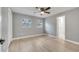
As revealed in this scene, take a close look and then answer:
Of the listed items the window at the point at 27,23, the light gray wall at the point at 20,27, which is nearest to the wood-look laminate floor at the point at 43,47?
the light gray wall at the point at 20,27

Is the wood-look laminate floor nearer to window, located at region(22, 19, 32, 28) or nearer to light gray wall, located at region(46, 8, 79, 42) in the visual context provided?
light gray wall, located at region(46, 8, 79, 42)

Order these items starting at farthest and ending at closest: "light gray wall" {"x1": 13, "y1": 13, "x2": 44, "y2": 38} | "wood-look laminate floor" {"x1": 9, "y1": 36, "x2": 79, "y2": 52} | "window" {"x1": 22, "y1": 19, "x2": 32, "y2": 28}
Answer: "window" {"x1": 22, "y1": 19, "x2": 32, "y2": 28}, "light gray wall" {"x1": 13, "y1": 13, "x2": 44, "y2": 38}, "wood-look laminate floor" {"x1": 9, "y1": 36, "x2": 79, "y2": 52}

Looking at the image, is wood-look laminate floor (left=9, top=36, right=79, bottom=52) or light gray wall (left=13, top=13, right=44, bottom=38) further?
light gray wall (left=13, top=13, right=44, bottom=38)

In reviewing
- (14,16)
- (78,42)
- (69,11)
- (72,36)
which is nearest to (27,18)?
(14,16)

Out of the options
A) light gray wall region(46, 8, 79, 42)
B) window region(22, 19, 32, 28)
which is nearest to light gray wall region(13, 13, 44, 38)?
window region(22, 19, 32, 28)

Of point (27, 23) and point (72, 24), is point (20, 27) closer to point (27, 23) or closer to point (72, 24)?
point (27, 23)

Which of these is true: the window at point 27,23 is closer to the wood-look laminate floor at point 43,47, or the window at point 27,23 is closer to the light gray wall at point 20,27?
the light gray wall at point 20,27

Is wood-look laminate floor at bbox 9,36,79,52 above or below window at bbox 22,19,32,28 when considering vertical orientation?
below

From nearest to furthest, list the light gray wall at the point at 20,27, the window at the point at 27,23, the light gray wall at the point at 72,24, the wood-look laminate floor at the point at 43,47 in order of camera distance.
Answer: the wood-look laminate floor at the point at 43,47, the light gray wall at the point at 72,24, the light gray wall at the point at 20,27, the window at the point at 27,23

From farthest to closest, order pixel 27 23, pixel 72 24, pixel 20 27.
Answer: pixel 27 23 → pixel 20 27 → pixel 72 24

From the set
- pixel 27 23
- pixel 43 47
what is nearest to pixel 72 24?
pixel 43 47

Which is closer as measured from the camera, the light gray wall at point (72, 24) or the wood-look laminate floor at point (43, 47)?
the wood-look laminate floor at point (43, 47)
